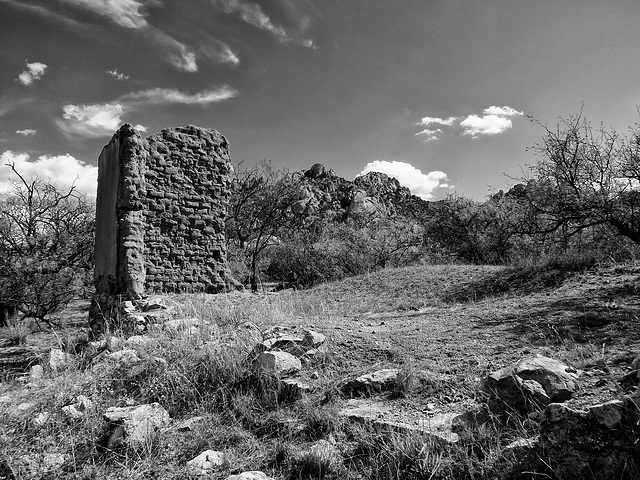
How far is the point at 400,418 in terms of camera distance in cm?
311

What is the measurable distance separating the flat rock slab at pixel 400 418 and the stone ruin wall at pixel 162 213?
5.54 meters

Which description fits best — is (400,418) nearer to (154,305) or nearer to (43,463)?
(43,463)

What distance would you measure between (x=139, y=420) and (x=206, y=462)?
2.61ft

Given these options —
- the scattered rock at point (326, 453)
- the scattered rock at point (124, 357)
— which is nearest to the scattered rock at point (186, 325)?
the scattered rock at point (124, 357)

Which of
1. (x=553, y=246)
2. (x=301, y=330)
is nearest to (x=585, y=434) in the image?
(x=301, y=330)

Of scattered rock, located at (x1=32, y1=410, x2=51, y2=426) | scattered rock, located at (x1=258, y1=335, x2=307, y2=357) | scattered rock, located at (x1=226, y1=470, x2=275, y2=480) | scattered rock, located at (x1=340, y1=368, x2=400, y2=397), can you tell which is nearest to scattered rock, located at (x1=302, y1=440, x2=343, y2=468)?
scattered rock, located at (x1=226, y1=470, x2=275, y2=480)

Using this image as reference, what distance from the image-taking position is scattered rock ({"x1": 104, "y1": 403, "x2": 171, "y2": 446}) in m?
3.19

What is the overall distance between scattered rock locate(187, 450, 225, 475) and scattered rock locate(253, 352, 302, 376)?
991mm

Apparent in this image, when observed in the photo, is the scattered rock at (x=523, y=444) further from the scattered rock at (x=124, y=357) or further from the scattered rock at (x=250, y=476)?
the scattered rock at (x=124, y=357)

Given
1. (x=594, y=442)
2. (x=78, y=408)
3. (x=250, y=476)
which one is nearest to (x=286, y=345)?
(x=250, y=476)

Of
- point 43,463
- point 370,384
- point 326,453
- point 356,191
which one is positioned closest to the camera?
point 326,453

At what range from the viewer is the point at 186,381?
13.2ft

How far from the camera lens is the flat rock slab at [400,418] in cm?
275

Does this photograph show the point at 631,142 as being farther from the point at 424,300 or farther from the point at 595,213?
the point at 424,300
